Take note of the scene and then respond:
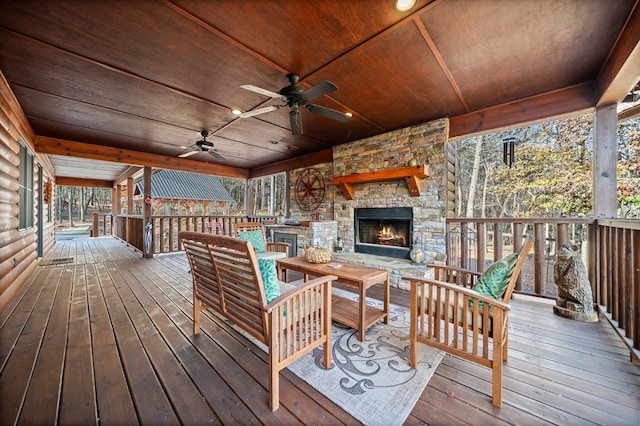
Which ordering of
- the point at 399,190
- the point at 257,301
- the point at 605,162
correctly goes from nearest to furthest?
the point at 257,301 < the point at 605,162 < the point at 399,190

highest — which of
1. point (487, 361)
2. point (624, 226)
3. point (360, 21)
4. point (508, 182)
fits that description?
A: point (360, 21)

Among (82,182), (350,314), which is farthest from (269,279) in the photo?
(82,182)

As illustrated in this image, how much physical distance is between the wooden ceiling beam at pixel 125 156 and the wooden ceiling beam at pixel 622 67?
7872 mm

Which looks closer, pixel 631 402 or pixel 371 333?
pixel 631 402

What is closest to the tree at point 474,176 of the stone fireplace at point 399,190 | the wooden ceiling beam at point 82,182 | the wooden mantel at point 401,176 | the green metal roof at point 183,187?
the stone fireplace at point 399,190

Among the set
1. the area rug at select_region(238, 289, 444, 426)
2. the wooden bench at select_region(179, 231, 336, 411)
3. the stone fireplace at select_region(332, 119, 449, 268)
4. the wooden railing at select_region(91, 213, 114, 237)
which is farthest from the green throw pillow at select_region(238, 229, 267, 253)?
the wooden railing at select_region(91, 213, 114, 237)

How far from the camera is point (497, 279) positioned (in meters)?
1.76

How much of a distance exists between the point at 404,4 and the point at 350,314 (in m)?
2.71

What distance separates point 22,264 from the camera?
3.71 m

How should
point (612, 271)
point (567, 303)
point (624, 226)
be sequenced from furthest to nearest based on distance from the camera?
1. point (567, 303)
2. point (612, 271)
3. point (624, 226)

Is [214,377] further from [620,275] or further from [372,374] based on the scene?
[620,275]

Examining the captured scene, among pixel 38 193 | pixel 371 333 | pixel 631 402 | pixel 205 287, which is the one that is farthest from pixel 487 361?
pixel 38 193

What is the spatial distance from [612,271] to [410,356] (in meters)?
2.48

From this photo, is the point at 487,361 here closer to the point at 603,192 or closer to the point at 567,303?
the point at 567,303
